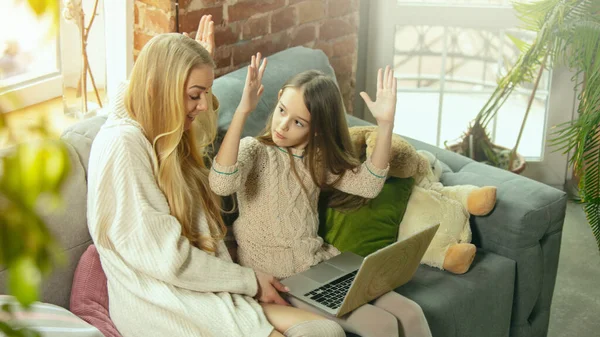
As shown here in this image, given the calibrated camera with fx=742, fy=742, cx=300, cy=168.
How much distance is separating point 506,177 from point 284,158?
0.85 metres

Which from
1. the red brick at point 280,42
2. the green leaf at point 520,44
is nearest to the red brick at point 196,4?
the red brick at point 280,42

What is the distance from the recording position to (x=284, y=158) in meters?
2.02

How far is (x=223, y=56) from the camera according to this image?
269 centimetres

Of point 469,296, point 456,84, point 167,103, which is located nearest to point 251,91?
point 167,103

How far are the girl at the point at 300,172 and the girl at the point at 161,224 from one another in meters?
0.17

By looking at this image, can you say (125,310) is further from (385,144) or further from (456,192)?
(456,192)

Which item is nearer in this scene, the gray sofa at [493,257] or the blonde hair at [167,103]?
the blonde hair at [167,103]

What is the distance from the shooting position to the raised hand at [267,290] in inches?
73.9

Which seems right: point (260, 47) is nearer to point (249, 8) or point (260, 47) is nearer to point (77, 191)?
point (249, 8)

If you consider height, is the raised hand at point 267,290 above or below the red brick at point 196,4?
below

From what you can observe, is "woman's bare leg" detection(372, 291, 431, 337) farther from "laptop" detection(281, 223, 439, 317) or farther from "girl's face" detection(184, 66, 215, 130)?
"girl's face" detection(184, 66, 215, 130)

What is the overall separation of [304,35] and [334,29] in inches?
7.5

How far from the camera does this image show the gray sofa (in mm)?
2096

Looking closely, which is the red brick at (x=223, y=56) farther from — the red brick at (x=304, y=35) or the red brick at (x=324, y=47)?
the red brick at (x=324, y=47)
